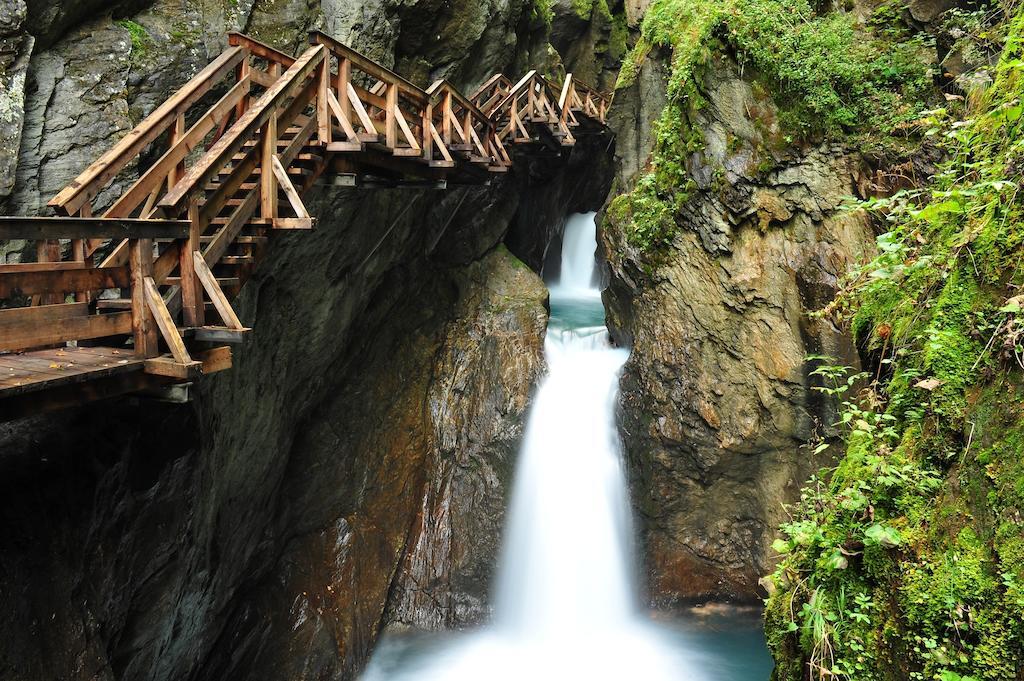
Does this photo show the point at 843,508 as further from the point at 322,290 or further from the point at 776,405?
the point at 322,290

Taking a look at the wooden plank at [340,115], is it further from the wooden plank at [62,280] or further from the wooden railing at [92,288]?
the wooden plank at [62,280]

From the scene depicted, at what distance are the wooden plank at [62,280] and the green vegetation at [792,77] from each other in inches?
345

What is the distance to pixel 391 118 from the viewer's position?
22.5 ft

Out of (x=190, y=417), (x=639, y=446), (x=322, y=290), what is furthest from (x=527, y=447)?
(x=190, y=417)

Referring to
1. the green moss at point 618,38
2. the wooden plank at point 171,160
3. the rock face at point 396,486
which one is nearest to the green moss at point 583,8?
the green moss at point 618,38

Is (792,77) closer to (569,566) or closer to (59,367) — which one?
(569,566)

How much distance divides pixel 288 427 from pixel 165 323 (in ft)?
19.9

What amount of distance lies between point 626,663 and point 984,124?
8204mm

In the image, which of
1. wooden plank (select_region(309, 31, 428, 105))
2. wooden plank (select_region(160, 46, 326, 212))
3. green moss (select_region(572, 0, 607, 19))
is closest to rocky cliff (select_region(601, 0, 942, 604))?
wooden plank (select_region(309, 31, 428, 105))

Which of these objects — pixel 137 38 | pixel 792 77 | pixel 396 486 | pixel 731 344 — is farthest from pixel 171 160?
pixel 792 77

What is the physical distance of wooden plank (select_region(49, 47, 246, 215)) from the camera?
457 centimetres

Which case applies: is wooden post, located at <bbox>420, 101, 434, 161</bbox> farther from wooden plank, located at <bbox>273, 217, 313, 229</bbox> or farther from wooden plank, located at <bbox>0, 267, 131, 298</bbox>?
wooden plank, located at <bbox>0, 267, 131, 298</bbox>

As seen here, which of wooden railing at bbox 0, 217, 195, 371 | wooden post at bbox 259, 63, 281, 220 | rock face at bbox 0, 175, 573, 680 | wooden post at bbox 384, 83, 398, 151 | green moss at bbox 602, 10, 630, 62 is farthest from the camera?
green moss at bbox 602, 10, 630, 62

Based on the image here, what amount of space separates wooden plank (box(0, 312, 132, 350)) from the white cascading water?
744cm
